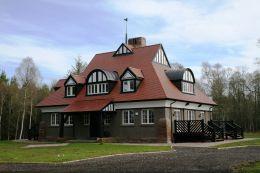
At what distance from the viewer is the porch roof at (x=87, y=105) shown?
3399cm

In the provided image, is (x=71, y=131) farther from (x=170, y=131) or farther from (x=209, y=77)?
(x=209, y=77)

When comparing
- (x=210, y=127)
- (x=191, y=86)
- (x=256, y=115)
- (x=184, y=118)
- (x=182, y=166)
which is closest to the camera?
(x=182, y=166)

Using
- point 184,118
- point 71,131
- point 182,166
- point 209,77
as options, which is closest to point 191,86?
point 184,118

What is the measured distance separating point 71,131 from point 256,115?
37.9 m

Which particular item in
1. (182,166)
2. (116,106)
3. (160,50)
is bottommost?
(182,166)

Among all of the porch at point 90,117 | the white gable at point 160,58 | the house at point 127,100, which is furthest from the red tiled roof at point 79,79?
the white gable at point 160,58

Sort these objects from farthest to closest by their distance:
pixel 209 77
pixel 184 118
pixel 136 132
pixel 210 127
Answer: pixel 209 77 < pixel 184 118 < pixel 136 132 < pixel 210 127

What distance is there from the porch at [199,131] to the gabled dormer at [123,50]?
10132 mm

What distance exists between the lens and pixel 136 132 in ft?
111

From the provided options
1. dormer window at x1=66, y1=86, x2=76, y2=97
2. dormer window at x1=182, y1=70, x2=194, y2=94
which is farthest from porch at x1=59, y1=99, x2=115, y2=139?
dormer window at x1=182, y1=70, x2=194, y2=94

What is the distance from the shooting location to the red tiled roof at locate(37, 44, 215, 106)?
111ft

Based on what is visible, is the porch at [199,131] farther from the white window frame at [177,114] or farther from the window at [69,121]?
the window at [69,121]

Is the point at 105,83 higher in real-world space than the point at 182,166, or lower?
higher

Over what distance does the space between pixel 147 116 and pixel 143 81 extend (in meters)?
3.57
